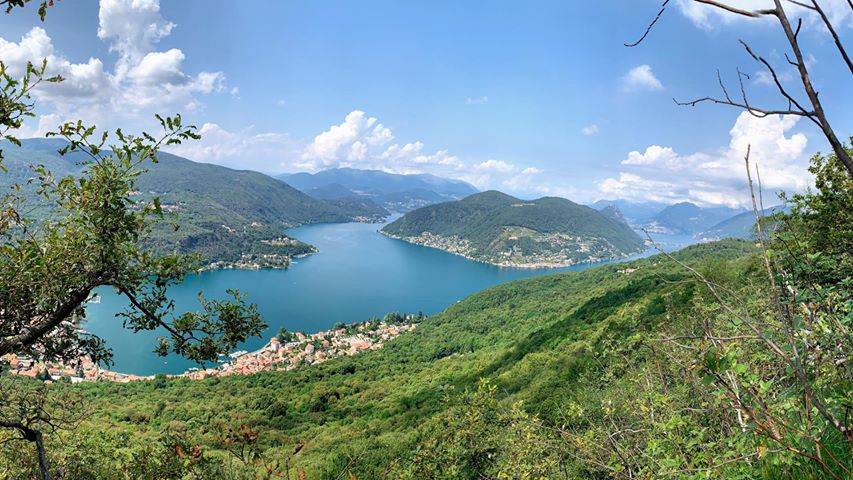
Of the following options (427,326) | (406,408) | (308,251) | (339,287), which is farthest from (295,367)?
(308,251)

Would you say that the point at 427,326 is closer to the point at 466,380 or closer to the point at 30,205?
the point at 466,380

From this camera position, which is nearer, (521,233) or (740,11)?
(740,11)

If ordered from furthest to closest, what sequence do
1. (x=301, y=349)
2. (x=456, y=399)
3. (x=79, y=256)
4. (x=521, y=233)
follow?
(x=521, y=233)
(x=301, y=349)
(x=456, y=399)
(x=79, y=256)

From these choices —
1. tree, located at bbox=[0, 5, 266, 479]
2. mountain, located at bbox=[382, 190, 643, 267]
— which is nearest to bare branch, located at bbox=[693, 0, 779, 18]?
tree, located at bbox=[0, 5, 266, 479]

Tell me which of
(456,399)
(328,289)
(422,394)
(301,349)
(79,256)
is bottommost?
(301,349)

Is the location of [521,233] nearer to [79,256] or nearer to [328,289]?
[328,289]

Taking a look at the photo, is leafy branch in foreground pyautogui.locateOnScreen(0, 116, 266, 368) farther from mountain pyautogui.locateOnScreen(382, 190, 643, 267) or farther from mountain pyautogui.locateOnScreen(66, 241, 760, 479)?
mountain pyautogui.locateOnScreen(382, 190, 643, 267)

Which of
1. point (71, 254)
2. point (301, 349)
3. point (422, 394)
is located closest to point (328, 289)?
point (301, 349)
